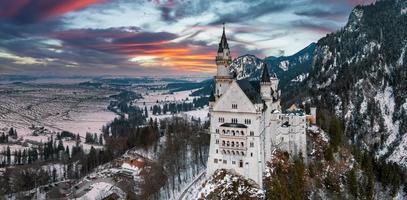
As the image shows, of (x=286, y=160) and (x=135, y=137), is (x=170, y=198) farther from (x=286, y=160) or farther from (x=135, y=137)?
(x=135, y=137)

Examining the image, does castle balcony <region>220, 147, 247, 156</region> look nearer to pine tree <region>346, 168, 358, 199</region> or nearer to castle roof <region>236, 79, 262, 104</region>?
castle roof <region>236, 79, 262, 104</region>

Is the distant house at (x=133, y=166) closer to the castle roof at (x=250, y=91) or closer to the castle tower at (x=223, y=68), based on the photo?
the castle tower at (x=223, y=68)

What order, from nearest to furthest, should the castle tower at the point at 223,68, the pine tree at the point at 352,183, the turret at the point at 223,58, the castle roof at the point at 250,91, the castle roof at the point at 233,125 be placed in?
the castle roof at the point at 233,125 < the castle roof at the point at 250,91 < the turret at the point at 223,58 < the castle tower at the point at 223,68 < the pine tree at the point at 352,183

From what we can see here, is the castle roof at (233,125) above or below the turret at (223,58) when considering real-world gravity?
below

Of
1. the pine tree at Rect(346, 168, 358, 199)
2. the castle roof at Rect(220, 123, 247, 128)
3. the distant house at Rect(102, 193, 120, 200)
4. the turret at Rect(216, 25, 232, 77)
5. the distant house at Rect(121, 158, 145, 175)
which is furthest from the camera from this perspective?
the distant house at Rect(121, 158, 145, 175)

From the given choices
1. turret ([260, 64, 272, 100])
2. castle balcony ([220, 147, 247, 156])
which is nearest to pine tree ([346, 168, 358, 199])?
turret ([260, 64, 272, 100])

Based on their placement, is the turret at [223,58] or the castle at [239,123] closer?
the castle at [239,123]

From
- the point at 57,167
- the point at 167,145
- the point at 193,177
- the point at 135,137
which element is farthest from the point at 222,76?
the point at 57,167

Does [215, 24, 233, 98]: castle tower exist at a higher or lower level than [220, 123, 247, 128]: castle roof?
higher

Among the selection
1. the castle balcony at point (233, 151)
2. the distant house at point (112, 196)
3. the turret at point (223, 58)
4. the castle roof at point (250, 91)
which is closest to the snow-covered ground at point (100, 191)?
the distant house at point (112, 196)

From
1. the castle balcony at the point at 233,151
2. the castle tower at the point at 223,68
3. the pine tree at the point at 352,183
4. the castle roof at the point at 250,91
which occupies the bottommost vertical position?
the pine tree at the point at 352,183

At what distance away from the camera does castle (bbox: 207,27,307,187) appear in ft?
259

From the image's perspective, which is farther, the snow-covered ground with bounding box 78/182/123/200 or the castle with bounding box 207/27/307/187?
the snow-covered ground with bounding box 78/182/123/200

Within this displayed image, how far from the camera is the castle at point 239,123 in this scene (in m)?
78.8
